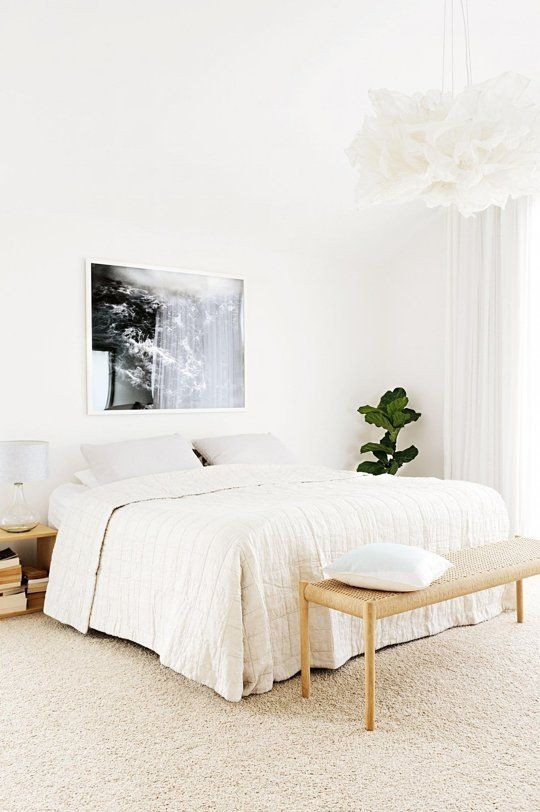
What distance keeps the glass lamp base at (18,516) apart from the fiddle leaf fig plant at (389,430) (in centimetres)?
260

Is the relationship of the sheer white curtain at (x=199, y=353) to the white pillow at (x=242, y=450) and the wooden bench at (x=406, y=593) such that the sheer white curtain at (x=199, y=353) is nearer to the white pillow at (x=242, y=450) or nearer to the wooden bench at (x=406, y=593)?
the white pillow at (x=242, y=450)

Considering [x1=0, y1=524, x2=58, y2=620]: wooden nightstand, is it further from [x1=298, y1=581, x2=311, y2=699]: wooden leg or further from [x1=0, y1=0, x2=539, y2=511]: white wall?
[x1=298, y1=581, x2=311, y2=699]: wooden leg

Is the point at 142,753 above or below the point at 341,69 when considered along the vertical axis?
below

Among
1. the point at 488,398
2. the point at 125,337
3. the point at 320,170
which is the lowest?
the point at 488,398

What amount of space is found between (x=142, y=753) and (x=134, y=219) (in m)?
3.25

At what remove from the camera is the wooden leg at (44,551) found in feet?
13.3

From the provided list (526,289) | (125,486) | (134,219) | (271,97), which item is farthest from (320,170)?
(125,486)

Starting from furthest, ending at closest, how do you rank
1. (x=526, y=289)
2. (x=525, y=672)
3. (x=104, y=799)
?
(x=526, y=289) → (x=525, y=672) → (x=104, y=799)

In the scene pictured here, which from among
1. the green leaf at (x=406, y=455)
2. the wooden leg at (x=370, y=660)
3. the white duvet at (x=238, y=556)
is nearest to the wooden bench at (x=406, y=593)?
the wooden leg at (x=370, y=660)

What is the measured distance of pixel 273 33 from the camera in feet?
11.4

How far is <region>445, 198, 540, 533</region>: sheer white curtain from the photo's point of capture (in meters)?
5.14

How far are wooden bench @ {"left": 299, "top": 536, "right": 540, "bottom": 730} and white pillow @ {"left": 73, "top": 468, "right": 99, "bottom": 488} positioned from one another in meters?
1.78

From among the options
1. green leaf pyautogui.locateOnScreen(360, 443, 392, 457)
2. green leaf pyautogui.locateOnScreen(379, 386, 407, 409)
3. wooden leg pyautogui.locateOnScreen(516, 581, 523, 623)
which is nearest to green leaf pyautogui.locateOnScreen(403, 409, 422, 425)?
green leaf pyautogui.locateOnScreen(379, 386, 407, 409)

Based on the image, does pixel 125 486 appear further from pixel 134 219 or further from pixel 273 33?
pixel 273 33
